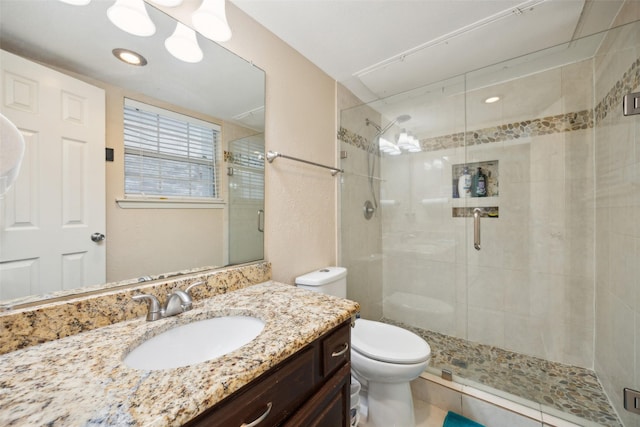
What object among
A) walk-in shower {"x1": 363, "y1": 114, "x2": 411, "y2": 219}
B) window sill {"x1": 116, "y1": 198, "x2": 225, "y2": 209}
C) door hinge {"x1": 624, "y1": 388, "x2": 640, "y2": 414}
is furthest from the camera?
walk-in shower {"x1": 363, "y1": 114, "x2": 411, "y2": 219}

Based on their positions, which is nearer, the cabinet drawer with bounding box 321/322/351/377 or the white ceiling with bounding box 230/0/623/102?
the cabinet drawer with bounding box 321/322/351/377

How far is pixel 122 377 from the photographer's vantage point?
0.52 m

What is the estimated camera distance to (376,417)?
1331 millimetres

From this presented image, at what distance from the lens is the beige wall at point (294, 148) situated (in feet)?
4.51

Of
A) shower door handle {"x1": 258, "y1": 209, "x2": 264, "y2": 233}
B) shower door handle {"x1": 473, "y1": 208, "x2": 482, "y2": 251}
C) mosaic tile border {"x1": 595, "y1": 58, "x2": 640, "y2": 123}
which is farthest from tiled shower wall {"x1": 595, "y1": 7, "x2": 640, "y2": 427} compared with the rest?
shower door handle {"x1": 258, "y1": 209, "x2": 264, "y2": 233}

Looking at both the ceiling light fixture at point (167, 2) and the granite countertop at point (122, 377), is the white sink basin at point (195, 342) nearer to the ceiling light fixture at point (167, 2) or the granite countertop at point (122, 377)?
the granite countertop at point (122, 377)

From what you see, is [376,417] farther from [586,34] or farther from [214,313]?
[586,34]

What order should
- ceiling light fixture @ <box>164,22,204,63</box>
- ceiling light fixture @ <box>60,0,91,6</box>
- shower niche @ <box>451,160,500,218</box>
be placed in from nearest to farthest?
1. ceiling light fixture @ <box>60,0,91,6</box>
2. ceiling light fixture @ <box>164,22,204,63</box>
3. shower niche @ <box>451,160,500,218</box>

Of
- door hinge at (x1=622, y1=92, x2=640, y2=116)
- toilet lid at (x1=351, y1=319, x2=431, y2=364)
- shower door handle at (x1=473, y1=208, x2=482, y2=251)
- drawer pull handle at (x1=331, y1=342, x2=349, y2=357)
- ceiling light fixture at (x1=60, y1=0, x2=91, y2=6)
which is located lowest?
toilet lid at (x1=351, y1=319, x2=431, y2=364)

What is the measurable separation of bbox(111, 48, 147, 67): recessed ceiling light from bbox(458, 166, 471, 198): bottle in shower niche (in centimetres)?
216

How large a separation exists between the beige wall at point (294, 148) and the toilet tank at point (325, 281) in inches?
3.0

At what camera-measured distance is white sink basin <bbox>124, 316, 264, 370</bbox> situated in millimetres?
708

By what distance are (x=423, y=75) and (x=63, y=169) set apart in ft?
7.04

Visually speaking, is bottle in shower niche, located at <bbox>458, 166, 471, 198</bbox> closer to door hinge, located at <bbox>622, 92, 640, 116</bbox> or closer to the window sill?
door hinge, located at <bbox>622, 92, 640, 116</bbox>
